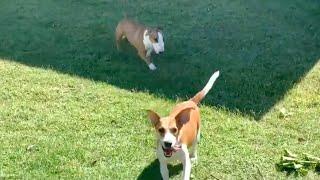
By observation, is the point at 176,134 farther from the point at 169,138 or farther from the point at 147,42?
the point at 147,42

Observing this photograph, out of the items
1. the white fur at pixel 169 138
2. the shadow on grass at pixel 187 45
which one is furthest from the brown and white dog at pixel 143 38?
the white fur at pixel 169 138

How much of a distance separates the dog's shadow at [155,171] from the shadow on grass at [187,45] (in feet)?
4.01

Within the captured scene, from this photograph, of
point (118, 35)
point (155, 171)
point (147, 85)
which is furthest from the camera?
point (118, 35)

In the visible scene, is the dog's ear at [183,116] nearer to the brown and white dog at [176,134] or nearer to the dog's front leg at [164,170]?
the brown and white dog at [176,134]

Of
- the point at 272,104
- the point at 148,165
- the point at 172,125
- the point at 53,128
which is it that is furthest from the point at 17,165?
the point at 272,104

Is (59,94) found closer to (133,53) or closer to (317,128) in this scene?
(133,53)

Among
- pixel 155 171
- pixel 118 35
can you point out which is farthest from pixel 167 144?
pixel 118 35

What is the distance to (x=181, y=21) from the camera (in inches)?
313

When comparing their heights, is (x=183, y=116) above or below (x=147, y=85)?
above

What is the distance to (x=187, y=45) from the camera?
7.16 metres

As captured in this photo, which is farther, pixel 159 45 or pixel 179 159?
pixel 159 45

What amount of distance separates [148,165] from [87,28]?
350 centimetres

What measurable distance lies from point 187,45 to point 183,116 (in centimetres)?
312

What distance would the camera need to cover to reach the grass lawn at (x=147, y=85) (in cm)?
484
